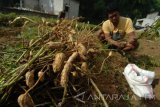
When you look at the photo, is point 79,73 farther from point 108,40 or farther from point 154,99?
point 108,40

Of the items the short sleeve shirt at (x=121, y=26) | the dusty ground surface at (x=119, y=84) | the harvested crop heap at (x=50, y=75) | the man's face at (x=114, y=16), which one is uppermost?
the man's face at (x=114, y=16)

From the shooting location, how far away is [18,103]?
3.28 m

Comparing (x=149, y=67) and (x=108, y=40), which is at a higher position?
(x=108, y=40)

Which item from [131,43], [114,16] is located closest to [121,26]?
[114,16]

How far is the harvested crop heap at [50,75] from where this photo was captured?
3336mm

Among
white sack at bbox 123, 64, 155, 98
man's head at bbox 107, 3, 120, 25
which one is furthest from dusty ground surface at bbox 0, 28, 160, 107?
man's head at bbox 107, 3, 120, 25

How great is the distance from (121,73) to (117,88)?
456 millimetres

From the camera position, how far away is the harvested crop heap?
3.34 meters

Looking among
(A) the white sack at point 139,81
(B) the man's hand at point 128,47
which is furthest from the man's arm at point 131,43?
(A) the white sack at point 139,81

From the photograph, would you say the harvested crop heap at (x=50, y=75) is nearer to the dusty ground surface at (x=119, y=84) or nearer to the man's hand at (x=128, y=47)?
the dusty ground surface at (x=119, y=84)

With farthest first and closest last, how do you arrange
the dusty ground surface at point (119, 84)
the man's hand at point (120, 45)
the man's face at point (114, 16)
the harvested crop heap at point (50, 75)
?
the man's face at point (114, 16) < the man's hand at point (120, 45) < the dusty ground surface at point (119, 84) < the harvested crop heap at point (50, 75)

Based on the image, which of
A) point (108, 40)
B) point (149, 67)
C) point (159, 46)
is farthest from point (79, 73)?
point (159, 46)

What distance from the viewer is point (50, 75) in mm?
3572

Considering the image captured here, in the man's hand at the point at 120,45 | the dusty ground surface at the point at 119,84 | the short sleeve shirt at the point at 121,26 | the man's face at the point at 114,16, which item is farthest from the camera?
the short sleeve shirt at the point at 121,26
